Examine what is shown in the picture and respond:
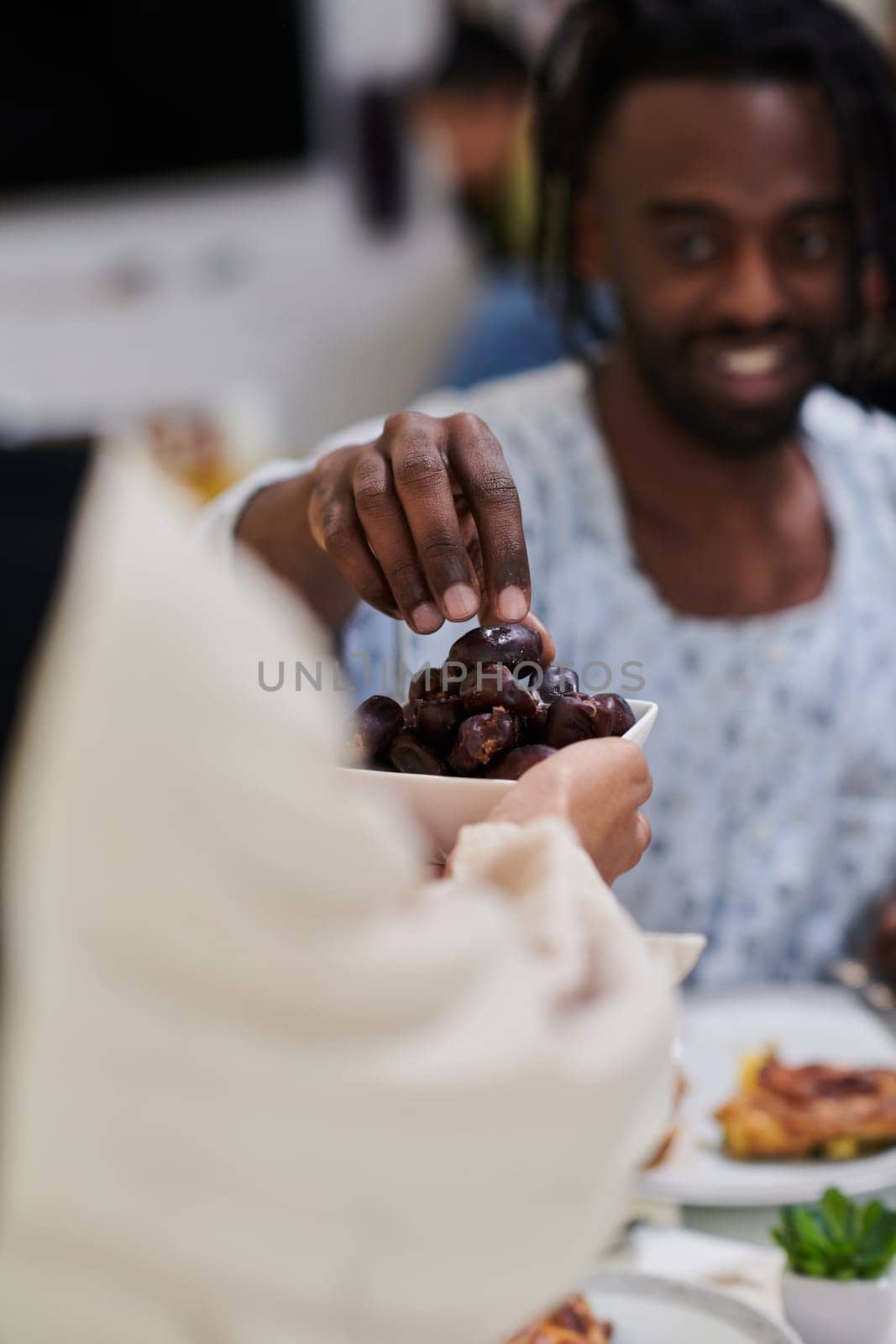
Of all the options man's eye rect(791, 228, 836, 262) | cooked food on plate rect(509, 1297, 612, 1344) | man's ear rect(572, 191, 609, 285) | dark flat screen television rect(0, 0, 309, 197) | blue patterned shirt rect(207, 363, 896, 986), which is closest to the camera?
cooked food on plate rect(509, 1297, 612, 1344)

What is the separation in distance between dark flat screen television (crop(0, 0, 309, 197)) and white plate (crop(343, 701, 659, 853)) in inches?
121

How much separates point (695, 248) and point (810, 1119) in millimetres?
542

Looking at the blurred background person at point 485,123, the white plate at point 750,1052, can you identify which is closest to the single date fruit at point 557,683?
the white plate at point 750,1052

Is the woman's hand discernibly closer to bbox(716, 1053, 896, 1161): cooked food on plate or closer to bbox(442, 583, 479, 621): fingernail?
bbox(442, 583, 479, 621): fingernail

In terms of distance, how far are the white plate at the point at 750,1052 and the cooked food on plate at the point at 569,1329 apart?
0.18m

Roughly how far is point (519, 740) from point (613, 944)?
0.35 ft

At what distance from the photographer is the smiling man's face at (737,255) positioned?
3.02 ft

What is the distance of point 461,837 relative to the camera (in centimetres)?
45

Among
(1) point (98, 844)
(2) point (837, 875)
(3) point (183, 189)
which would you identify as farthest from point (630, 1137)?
(3) point (183, 189)

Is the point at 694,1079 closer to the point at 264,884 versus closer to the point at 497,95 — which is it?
the point at 264,884

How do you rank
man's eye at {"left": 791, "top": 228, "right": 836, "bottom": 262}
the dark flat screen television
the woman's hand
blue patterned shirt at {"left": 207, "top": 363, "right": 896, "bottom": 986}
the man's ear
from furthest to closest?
the dark flat screen television → the man's ear → man's eye at {"left": 791, "top": 228, "right": 836, "bottom": 262} → blue patterned shirt at {"left": 207, "top": 363, "right": 896, "bottom": 986} → the woman's hand

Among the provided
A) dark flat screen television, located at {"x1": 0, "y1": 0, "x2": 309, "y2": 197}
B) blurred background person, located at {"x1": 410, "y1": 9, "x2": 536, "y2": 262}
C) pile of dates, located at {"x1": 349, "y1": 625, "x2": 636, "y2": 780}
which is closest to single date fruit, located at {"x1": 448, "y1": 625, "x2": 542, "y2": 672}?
pile of dates, located at {"x1": 349, "y1": 625, "x2": 636, "y2": 780}

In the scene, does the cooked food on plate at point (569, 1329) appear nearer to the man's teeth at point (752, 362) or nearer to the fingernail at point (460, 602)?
the fingernail at point (460, 602)

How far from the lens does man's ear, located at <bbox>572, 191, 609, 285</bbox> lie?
1.18 meters
